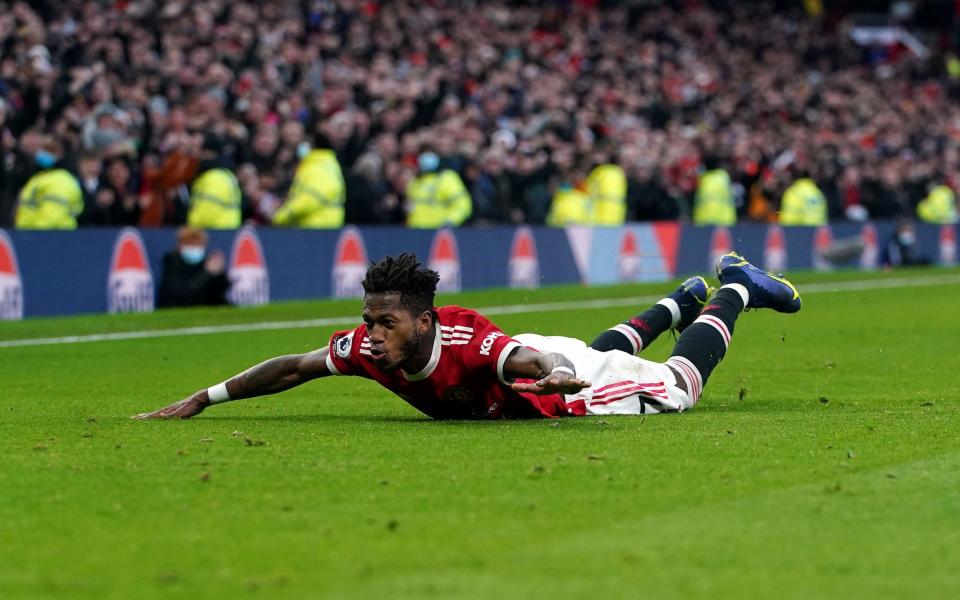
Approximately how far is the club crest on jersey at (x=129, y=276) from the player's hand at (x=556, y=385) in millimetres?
13488

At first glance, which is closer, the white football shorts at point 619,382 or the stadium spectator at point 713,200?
the white football shorts at point 619,382

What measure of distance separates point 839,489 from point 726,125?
3586cm

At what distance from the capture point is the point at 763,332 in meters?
18.2

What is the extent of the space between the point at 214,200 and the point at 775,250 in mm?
15636

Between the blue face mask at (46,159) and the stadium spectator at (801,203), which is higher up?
the blue face mask at (46,159)

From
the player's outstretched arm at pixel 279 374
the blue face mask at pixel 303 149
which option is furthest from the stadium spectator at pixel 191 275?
the player's outstretched arm at pixel 279 374

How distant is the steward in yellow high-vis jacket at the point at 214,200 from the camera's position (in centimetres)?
2275

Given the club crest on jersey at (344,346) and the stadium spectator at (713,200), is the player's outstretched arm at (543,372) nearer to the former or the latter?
the club crest on jersey at (344,346)

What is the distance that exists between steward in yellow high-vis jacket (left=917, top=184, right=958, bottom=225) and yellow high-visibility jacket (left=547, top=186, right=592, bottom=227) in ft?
51.1

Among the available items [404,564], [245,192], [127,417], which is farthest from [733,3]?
[404,564]

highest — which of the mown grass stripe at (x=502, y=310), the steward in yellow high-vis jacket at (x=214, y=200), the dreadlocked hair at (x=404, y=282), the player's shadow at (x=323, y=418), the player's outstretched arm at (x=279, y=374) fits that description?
the steward in yellow high-vis jacket at (x=214, y=200)

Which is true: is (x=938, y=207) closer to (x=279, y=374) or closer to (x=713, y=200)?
(x=713, y=200)

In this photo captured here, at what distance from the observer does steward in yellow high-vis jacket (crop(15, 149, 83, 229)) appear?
68.6 ft

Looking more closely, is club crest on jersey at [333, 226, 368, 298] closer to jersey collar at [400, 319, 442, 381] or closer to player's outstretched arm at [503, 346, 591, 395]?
jersey collar at [400, 319, 442, 381]
